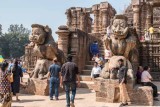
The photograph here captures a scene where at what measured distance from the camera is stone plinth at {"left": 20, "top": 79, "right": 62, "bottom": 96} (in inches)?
351

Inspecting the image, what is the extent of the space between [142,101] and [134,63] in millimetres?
1455

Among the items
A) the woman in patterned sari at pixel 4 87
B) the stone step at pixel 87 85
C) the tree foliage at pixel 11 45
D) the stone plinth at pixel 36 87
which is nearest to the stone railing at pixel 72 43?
the stone step at pixel 87 85

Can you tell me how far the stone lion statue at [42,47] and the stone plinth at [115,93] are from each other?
229 cm

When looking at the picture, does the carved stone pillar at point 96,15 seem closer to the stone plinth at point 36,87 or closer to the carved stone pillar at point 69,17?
the carved stone pillar at point 69,17

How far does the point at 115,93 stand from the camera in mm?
7703

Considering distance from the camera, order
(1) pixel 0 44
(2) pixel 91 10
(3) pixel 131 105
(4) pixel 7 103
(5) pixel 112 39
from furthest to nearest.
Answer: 1. (1) pixel 0 44
2. (2) pixel 91 10
3. (5) pixel 112 39
4. (3) pixel 131 105
5. (4) pixel 7 103

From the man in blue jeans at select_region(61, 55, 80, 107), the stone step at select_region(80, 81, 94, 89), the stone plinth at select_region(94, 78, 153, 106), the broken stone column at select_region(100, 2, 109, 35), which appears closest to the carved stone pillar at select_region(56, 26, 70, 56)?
the stone step at select_region(80, 81, 94, 89)

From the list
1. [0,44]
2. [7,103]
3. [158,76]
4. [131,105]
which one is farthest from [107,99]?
[0,44]

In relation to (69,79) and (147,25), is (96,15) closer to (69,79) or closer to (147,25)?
(147,25)

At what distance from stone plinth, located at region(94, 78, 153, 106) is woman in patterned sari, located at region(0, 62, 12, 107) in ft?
8.98

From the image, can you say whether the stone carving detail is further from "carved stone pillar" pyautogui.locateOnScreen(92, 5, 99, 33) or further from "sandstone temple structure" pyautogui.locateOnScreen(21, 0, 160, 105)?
"carved stone pillar" pyautogui.locateOnScreen(92, 5, 99, 33)

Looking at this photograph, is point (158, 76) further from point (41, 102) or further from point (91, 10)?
point (91, 10)

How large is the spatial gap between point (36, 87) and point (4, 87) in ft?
9.58

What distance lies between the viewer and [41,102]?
25.7ft
